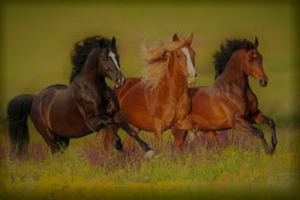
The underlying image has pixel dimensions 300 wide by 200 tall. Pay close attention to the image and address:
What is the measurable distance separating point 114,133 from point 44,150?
1.51ft

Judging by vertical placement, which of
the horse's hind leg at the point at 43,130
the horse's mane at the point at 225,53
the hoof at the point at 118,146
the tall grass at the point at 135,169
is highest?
the horse's mane at the point at 225,53

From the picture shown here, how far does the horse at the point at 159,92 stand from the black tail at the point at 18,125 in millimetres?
529

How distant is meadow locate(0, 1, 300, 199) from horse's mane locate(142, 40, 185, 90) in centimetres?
5

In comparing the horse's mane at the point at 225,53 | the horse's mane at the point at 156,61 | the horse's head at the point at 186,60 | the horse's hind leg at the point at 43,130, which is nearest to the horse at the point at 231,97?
the horse's mane at the point at 225,53

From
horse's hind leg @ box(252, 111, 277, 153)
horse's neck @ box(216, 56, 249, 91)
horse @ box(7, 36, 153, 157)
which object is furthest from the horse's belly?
horse's hind leg @ box(252, 111, 277, 153)

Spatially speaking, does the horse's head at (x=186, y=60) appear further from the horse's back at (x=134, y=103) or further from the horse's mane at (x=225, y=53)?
the horse's back at (x=134, y=103)

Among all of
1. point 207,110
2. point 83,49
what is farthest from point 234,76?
point 83,49

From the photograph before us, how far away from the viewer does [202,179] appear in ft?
13.6

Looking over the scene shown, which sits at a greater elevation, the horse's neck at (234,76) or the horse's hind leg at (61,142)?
the horse's neck at (234,76)

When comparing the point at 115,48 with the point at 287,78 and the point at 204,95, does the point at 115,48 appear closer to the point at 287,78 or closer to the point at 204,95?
the point at 204,95

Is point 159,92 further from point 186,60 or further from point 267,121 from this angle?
point 267,121

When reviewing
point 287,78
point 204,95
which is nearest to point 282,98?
point 287,78

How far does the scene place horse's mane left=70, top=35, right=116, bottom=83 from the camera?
4133 mm

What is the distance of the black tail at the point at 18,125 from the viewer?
13.5 ft
